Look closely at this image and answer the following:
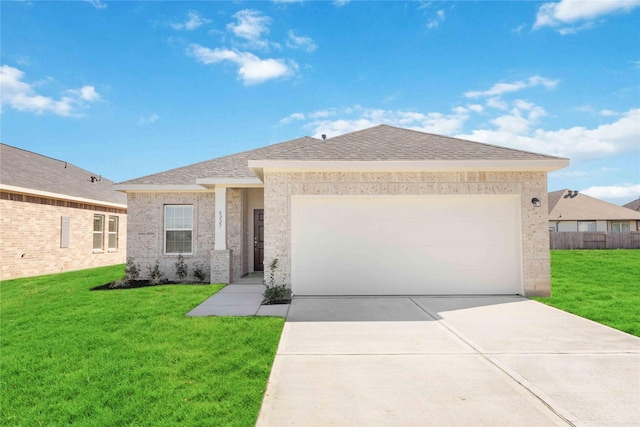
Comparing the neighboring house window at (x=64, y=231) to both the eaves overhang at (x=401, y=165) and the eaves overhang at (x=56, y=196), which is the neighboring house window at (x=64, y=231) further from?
the eaves overhang at (x=401, y=165)

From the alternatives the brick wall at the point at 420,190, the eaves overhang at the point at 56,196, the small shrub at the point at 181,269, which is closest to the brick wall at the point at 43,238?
the eaves overhang at the point at 56,196

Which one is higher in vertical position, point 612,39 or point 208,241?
point 612,39

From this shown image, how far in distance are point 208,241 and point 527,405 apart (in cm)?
1111

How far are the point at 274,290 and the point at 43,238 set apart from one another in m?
12.0

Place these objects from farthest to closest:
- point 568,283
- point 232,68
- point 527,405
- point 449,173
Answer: point 232,68 → point 568,283 → point 449,173 → point 527,405

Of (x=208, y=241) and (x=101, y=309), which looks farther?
(x=208, y=241)

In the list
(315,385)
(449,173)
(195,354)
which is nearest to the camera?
(315,385)

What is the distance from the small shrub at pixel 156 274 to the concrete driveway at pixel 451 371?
742cm

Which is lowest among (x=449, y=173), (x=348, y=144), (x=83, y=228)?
(x=83, y=228)

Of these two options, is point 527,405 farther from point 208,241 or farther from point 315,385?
point 208,241

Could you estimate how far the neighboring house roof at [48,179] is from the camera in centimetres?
1409

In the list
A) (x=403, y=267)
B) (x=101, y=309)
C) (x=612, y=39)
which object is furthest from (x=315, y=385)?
(x=612, y=39)

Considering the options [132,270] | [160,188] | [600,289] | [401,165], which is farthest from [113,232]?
[600,289]

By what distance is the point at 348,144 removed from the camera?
33.8 ft
